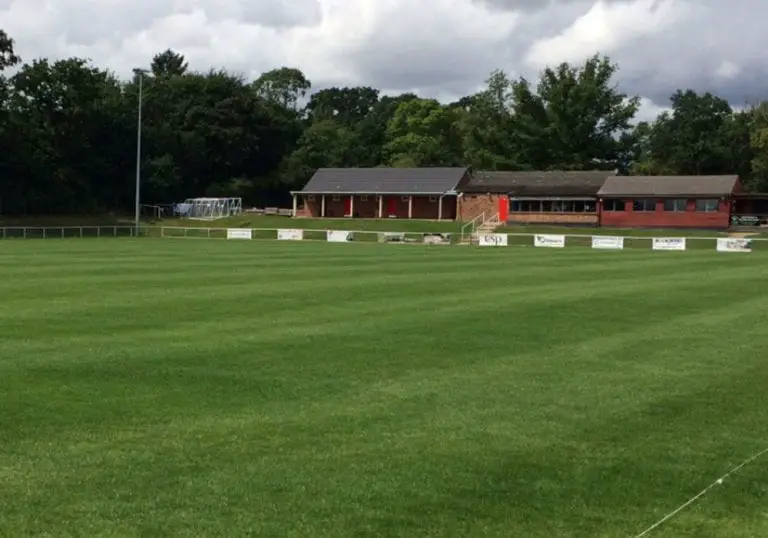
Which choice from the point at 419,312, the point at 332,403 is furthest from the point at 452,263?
the point at 332,403

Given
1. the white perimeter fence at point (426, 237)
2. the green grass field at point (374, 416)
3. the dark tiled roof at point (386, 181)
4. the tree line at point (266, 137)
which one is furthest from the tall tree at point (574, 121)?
the green grass field at point (374, 416)

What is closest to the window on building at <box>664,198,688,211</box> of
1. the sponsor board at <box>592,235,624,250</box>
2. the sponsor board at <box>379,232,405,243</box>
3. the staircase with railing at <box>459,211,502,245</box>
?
the staircase with railing at <box>459,211,502,245</box>

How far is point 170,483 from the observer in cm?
677

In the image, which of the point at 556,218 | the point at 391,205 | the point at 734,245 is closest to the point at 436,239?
the point at 734,245

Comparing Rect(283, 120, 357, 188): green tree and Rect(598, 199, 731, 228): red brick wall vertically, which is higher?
Rect(283, 120, 357, 188): green tree

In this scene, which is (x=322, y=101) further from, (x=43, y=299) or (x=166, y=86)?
(x=43, y=299)

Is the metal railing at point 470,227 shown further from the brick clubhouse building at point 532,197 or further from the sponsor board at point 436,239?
the sponsor board at point 436,239

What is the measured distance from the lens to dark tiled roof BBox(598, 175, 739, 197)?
70938mm

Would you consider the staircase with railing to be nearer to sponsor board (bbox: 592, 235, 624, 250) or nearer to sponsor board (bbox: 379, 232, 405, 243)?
sponsor board (bbox: 379, 232, 405, 243)

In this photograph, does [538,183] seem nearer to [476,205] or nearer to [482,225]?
[476,205]

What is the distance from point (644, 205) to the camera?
72.7m

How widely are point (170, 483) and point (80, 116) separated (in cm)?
7766

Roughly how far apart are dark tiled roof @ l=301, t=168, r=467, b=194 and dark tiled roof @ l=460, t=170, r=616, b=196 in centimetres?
214

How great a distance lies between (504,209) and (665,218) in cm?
1355
